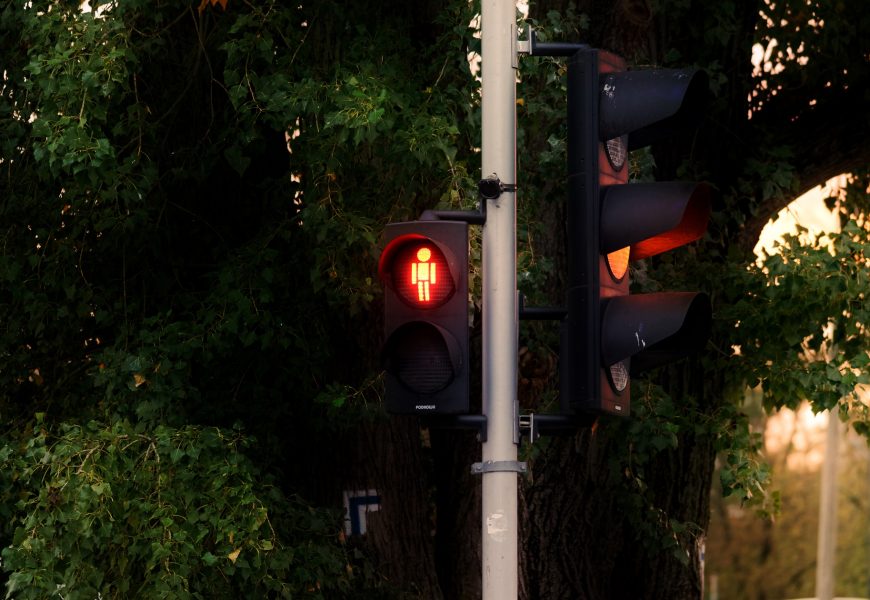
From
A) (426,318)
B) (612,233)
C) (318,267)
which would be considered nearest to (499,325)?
(426,318)

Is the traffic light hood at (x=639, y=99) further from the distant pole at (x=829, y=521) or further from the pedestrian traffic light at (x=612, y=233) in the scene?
the distant pole at (x=829, y=521)

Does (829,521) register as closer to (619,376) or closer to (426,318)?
(619,376)

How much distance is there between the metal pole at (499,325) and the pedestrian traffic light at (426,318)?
265 mm

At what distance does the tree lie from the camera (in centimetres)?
996

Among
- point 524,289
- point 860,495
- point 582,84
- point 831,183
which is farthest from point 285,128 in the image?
point 860,495

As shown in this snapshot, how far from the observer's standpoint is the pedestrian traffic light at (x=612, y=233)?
5.96 m

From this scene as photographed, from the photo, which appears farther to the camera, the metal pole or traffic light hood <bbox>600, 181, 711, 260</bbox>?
the metal pole

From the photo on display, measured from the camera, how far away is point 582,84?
6129 mm

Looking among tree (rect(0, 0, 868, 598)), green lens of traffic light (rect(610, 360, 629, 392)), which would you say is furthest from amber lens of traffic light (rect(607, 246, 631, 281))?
tree (rect(0, 0, 868, 598))

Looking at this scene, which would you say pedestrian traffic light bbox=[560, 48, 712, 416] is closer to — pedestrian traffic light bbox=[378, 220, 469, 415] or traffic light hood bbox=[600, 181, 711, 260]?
traffic light hood bbox=[600, 181, 711, 260]

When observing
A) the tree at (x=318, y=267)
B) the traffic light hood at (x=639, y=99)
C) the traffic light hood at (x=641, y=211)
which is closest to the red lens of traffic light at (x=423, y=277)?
the traffic light hood at (x=641, y=211)

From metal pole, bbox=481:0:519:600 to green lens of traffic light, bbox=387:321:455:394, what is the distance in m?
0.32

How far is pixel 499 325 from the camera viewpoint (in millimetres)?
6426

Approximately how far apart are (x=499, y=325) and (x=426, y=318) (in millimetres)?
401
